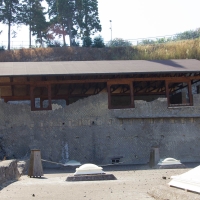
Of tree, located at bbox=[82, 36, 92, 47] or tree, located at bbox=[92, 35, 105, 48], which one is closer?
tree, located at bbox=[92, 35, 105, 48]

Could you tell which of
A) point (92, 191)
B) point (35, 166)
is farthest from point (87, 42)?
point (92, 191)

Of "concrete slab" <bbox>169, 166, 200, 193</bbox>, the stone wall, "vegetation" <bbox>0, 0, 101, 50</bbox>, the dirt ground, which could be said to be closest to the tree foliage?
"vegetation" <bbox>0, 0, 101, 50</bbox>

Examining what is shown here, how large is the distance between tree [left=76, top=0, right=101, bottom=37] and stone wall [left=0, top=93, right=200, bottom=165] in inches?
1112

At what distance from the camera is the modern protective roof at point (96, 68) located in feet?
70.4

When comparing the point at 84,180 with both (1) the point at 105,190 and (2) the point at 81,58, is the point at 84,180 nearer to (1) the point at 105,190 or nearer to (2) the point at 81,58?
(1) the point at 105,190

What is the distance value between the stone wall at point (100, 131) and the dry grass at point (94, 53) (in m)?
19.4

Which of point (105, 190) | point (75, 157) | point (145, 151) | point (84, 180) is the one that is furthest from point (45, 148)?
point (105, 190)

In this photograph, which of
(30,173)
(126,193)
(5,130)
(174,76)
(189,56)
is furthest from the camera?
(189,56)

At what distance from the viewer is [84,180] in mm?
13438

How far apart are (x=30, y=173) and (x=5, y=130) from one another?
6.12 meters

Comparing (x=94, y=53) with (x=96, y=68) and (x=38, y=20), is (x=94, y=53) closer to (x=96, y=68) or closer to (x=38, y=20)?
(x=38, y=20)

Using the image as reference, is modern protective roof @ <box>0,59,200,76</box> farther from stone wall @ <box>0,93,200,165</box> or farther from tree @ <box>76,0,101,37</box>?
tree @ <box>76,0,101,37</box>

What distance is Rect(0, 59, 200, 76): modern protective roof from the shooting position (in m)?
21.5

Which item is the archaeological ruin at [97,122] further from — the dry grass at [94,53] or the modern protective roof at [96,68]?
the dry grass at [94,53]
